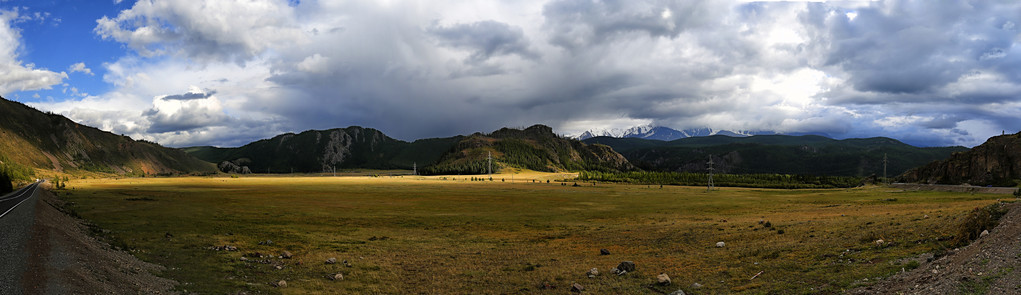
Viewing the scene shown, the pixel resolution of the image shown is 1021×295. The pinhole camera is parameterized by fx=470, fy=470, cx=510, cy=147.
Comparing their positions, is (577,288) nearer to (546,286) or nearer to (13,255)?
(546,286)

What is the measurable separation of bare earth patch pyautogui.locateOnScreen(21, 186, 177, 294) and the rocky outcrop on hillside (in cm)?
13287

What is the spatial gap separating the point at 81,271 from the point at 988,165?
476 feet

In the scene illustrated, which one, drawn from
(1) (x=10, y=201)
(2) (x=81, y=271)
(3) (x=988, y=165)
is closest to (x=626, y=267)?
(2) (x=81, y=271)

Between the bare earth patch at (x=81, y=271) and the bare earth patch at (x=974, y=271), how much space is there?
83.9 ft

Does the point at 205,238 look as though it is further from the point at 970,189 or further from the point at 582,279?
the point at 970,189

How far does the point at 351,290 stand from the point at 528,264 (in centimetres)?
987

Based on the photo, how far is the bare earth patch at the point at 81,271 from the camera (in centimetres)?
1483

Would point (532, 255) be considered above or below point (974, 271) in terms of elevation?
below

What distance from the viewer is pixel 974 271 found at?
46.0ft

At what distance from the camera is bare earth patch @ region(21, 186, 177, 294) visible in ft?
48.6

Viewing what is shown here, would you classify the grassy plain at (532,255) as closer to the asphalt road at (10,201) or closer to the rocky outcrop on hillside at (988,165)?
the asphalt road at (10,201)

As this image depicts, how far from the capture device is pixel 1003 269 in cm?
1352

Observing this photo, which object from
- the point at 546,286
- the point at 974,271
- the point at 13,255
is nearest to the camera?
the point at 974,271

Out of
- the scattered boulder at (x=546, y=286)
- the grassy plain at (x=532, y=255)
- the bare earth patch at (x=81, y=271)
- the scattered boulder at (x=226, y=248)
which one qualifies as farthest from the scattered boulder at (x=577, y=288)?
the scattered boulder at (x=226, y=248)
